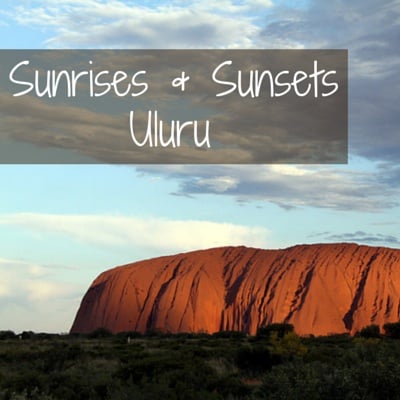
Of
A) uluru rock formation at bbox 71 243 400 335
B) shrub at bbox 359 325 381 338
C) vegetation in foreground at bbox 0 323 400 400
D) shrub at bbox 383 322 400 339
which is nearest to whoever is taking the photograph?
vegetation in foreground at bbox 0 323 400 400

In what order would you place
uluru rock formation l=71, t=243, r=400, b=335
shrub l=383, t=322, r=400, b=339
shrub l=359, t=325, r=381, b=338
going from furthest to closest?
uluru rock formation l=71, t=243, r=400, b=335 < shrub l=359, t=325, r=381, b=338 < shrub l=383, t=322, r=400, b=339

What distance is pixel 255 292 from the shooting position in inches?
3196

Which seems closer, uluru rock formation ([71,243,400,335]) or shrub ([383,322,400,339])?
shrub ([383,322,400,339])

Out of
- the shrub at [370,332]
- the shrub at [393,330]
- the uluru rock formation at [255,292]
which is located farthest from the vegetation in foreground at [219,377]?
the uluru rock formation at [255,292]

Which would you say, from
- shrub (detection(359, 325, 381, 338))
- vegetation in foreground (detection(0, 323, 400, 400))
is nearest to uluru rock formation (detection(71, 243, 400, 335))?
shrub (detection(359, 325, 381, 338))

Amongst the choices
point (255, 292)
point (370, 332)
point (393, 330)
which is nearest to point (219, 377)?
point (393, 330)

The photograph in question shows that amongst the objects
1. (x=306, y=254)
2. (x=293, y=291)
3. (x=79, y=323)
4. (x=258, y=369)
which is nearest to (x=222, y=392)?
(x=258, y=369)

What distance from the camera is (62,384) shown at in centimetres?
1820

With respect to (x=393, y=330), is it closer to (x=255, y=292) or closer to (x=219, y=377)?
(x=255, y=292)

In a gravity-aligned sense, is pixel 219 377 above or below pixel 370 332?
above

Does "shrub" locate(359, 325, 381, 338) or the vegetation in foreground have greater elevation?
the vegetation in foreground

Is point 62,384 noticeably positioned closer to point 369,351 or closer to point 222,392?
point 222,392

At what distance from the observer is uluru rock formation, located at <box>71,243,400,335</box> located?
7819 centimetres

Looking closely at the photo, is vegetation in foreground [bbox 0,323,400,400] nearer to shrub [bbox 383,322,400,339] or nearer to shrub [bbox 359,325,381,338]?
shrub [bbox 359,325,381,338]
